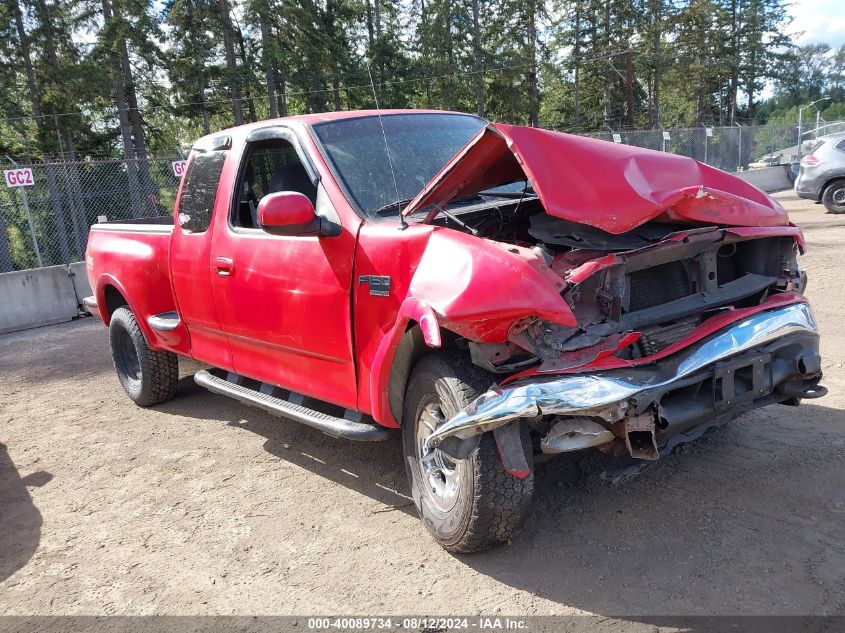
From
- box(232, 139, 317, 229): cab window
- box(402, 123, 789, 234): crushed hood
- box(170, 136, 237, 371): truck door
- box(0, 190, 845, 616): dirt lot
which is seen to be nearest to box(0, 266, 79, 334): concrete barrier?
box(0, 190, 845, 616): dirt lot

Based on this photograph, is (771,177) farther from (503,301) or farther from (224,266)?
(503,301)

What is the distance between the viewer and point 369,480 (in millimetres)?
4211

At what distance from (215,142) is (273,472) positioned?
2320 mm

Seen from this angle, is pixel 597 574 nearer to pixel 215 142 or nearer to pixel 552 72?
pixel 215 142

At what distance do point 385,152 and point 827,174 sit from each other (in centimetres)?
1425

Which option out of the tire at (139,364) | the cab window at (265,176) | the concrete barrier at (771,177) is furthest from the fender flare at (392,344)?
the concrete barrier at (771,177)

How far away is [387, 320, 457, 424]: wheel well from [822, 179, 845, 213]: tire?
14.9 metres

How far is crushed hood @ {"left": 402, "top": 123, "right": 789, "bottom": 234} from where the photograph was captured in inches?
118

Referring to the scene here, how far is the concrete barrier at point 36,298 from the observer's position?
10812 millimetres

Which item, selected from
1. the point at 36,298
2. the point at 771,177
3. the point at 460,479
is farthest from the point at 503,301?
the point at 771,177

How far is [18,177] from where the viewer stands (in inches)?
448

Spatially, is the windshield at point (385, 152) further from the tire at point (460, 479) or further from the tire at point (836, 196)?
the tire at point (836, 196)

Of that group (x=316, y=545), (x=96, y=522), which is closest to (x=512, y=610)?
(x=316, y=545)

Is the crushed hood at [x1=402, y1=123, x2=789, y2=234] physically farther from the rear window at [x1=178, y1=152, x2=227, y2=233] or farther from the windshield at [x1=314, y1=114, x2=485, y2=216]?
the rear window at [x1=178, y1=152, x2=227, y2=233]
